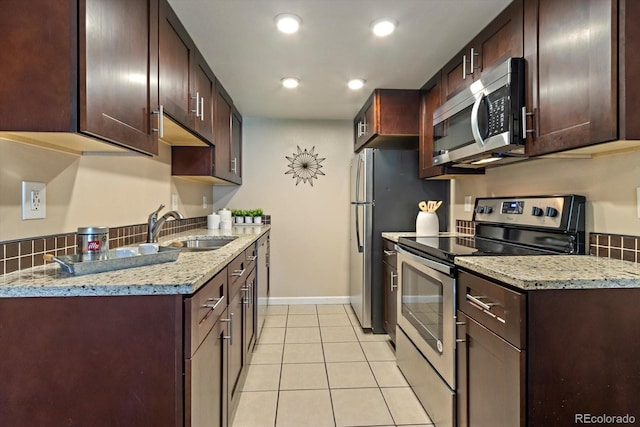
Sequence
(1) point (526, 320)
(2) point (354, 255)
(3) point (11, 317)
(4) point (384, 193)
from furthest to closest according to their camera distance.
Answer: (2) point (354, 255), (4) point (384, 193), (1) point (526, 320), (3) point (11, 317)

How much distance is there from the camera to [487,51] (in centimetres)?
193

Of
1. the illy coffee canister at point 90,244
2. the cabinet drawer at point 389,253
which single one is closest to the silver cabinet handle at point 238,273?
the illy coffee canister at point 90,244

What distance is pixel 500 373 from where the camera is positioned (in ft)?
4.15

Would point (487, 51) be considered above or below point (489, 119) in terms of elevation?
above

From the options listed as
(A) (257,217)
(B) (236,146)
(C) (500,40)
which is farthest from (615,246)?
(B) (236,146)

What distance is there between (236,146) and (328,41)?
182 cm

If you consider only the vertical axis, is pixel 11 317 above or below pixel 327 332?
above

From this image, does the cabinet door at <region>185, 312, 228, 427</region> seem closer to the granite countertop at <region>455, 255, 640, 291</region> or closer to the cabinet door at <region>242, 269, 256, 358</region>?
the cabinet door at <region>242, 269, 256, 358</region>

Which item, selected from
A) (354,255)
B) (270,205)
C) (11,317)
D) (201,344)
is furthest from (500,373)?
(270,205)

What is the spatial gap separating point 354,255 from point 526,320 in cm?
238

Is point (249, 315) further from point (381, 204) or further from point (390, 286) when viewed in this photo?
point (381, 204)

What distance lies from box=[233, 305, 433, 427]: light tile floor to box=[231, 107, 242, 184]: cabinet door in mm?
1550

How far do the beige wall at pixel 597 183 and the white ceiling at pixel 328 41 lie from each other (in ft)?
2.83

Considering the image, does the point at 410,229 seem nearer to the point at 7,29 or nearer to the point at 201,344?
the point at 201,344
